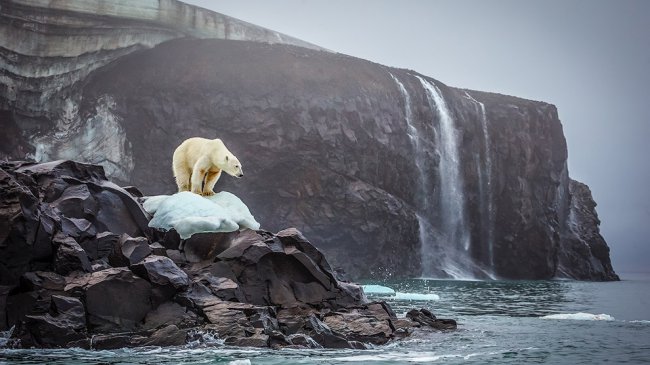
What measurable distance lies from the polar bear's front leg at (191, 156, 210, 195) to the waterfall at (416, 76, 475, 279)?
4336 cm

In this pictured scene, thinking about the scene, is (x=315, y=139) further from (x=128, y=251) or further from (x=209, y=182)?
(x=128, y=251)

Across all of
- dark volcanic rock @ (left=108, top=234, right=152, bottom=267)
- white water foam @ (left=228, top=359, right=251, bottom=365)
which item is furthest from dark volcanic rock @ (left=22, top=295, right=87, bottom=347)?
white water foam @ (left=228, top=359, right=251, bottom=365)

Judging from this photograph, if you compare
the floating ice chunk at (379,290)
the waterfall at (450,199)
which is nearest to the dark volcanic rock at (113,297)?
the floating ice chunk at (379,290)

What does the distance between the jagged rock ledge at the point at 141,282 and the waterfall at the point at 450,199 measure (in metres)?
45.1

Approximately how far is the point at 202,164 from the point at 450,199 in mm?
48251

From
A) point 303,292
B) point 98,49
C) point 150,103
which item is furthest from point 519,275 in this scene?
point 303,292

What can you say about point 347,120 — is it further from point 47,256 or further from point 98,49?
point 47,256

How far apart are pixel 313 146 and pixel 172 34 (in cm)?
1470

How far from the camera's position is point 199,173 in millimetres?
22500

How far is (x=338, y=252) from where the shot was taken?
58562 mm

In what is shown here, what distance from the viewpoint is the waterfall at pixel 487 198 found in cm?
6988

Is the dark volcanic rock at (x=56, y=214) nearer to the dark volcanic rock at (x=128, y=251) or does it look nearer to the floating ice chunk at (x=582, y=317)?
the dark volcanic rock at (x=128, y=251)

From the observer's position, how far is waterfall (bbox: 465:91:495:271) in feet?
229

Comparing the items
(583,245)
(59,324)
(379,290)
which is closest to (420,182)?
(583,245)
